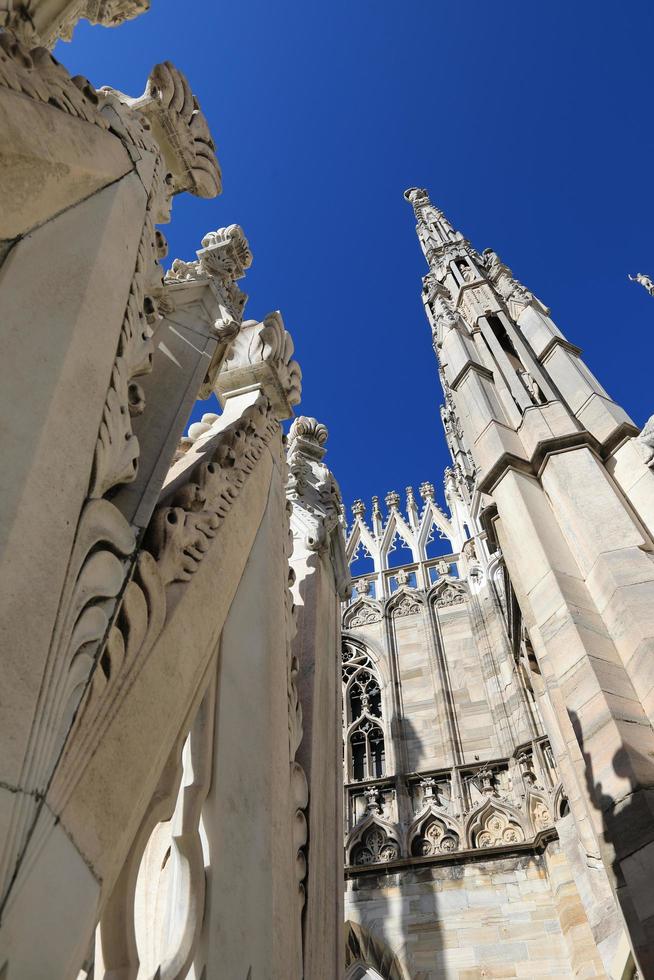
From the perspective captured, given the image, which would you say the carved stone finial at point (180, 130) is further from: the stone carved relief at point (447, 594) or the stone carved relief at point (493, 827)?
the stone carved relief at point (447, 594)

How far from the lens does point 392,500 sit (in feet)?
72.3

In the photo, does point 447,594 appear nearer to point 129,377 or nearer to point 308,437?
point 308,437

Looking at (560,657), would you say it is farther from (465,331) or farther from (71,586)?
(465,331)

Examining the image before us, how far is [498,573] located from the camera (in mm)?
15344

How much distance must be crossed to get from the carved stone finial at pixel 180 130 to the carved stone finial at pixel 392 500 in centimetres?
1790

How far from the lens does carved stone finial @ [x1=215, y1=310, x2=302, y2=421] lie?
439cm

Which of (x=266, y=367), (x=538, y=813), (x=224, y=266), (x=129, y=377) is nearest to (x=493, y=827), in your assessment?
(x=538, y=813)

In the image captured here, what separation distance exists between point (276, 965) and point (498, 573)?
1361 centimetres

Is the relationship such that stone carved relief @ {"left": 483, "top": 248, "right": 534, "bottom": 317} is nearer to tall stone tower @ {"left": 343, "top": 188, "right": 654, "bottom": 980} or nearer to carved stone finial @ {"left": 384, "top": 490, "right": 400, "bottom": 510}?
tall stone tower @ {"left": 343, "top": 188, "right": 654, "bottom": 980}

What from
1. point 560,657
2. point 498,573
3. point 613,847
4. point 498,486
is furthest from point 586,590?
point 498,573

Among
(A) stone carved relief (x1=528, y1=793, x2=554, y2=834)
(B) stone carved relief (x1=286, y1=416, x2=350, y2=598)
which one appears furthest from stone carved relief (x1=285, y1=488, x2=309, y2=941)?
(A) stone carved relief (x1=528, y1=793, x2=554, y2=834)

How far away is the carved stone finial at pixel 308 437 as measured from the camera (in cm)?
572

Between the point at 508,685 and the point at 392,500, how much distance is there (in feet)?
30.9

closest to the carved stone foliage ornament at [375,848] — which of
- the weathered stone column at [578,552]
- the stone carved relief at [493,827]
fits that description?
the stone carved relief at [493,827]
